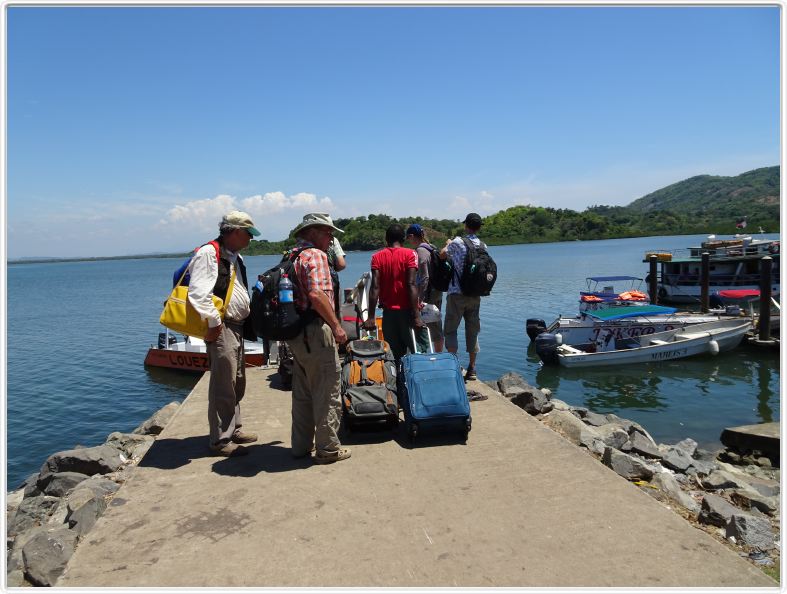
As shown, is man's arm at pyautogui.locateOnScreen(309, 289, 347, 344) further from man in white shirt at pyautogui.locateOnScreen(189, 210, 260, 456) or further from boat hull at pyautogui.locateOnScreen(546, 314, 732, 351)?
boat hull at pyautogui.locateOnScreen(546, 314, 732, 351)

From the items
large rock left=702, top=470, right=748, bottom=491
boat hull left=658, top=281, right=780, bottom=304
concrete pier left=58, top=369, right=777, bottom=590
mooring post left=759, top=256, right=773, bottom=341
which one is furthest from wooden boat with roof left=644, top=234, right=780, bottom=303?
concrete pier left=58, top=369, right=777, bottom=590

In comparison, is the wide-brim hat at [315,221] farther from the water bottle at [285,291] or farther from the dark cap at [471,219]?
the dark cap at [471,219]

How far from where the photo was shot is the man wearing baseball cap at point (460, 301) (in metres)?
6.69

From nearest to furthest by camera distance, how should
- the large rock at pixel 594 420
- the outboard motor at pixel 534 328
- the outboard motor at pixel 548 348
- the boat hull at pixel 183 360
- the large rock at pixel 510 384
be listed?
1. the large rock at pixel 510 384
2. the large rock at pixel 594 420
3. the outboard motor at pixel 548 348
4. the boat hull at pixel 183 360
5. the outboard motor at pixel 534 328

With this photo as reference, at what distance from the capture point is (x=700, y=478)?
6777 mm

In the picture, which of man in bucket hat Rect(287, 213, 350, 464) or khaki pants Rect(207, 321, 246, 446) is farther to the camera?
khaki pants Rect(207, 321, 246, 446)

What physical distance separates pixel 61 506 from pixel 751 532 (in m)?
6.13

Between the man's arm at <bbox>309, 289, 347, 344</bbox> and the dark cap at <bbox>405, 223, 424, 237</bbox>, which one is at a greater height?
the dark cap at <bbox>405, 223, 424, 237</bbox>

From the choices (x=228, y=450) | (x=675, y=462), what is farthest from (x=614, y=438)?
(x=228, y=450)

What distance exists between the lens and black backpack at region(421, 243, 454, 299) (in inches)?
262

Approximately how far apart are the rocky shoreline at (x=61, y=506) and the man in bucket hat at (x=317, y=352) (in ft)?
5.16

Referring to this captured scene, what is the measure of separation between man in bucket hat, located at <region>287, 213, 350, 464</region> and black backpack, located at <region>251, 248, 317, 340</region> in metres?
0.05

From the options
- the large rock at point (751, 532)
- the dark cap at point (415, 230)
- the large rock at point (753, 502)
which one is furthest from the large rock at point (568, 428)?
the dark cap at point (415, 230)

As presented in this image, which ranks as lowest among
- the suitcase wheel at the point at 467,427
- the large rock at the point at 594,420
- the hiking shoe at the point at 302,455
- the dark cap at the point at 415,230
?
the large rock at the point at 594,420
